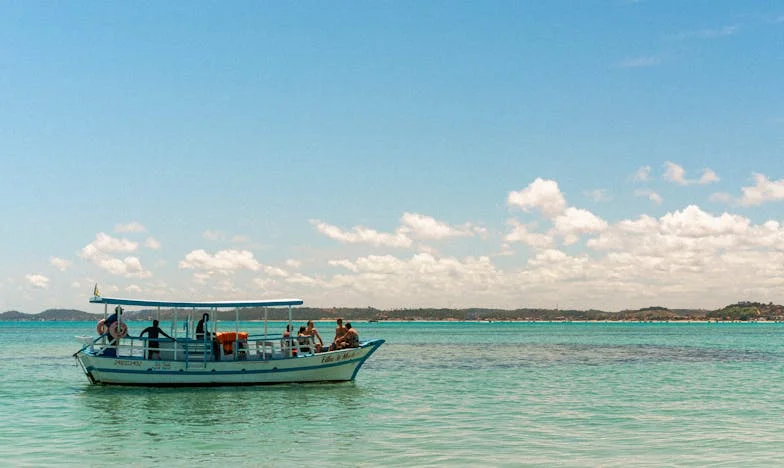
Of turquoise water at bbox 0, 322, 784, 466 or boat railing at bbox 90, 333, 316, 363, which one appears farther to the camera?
boat railing at bbox 90, 333, 316, 363

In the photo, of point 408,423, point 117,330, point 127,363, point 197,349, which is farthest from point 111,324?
point 408,423

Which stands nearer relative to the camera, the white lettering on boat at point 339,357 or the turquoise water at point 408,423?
the turquoise water at point 408,423

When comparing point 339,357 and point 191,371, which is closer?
point 191,371

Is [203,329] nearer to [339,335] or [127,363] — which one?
[127,363]

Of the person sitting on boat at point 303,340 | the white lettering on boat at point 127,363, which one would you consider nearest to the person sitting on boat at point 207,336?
the white lettering on boat at point 127,363

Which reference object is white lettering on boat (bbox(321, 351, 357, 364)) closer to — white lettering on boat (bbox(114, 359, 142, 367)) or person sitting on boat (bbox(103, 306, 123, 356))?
white lettering on boat (bbox(114, 359, 142, 367))

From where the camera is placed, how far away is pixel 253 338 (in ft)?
103

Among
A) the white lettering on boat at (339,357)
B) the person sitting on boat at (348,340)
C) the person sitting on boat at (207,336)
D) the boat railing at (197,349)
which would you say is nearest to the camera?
the boat railing at (197,349)

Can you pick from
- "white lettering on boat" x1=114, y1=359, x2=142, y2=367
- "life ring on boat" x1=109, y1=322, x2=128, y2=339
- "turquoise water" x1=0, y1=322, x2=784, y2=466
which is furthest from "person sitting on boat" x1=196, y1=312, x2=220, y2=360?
"life ring on boat" x1=109, y1=322, x2=128, y2=339

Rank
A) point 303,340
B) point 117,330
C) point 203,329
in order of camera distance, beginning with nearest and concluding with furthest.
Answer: point 117,330
point 203,329
point 303,340

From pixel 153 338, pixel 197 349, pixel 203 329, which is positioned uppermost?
pixel 203 329

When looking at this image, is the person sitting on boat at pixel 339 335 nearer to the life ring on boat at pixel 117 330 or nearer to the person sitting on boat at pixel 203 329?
the person sitting on boat at pixel 203 329

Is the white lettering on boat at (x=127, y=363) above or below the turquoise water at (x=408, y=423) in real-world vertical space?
above

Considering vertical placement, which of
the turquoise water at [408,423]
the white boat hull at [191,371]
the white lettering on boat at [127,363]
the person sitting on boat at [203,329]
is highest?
the person sitting on boat at [203,329]
